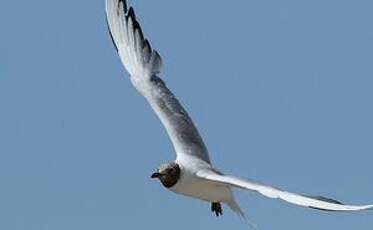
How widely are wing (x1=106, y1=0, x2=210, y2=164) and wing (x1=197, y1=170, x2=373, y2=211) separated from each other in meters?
3.51

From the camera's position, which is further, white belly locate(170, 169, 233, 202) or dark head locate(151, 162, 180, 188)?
dark head locate(151, 162, 180, 188)

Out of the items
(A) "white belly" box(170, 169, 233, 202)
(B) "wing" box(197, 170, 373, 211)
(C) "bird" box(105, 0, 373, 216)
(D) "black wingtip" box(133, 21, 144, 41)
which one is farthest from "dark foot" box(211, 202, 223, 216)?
(D) "black wingtip" box(133, 21, 144, 41)

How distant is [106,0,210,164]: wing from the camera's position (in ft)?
61.2

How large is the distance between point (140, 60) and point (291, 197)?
6362 mm

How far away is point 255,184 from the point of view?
14.4 meters

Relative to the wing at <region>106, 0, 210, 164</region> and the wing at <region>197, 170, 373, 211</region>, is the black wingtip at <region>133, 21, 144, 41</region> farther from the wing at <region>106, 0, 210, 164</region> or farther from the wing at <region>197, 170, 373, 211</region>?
the wing at <region>197, 170, 373, 211</region>

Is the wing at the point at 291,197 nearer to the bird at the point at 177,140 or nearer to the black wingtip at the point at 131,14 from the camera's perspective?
the bird at the point at 177,140

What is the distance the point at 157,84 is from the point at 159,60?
1.37 feet

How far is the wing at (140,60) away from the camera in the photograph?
18.7m

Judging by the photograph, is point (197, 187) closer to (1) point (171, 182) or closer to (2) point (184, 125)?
(1) point (171, 182)

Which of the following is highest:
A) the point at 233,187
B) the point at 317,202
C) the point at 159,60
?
the point at 159,60

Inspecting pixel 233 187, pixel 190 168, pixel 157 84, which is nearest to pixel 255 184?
pixel 233 187

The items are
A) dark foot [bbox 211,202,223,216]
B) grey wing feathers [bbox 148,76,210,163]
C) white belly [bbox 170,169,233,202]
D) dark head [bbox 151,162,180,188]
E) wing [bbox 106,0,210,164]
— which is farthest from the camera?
wing [bbox 106,0,210,164]

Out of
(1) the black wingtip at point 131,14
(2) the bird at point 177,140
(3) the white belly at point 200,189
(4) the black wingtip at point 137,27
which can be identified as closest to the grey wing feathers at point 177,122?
(2) the bird at point 177,140
